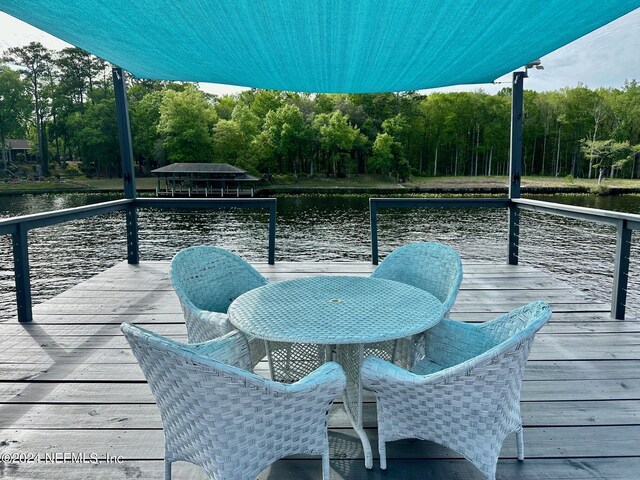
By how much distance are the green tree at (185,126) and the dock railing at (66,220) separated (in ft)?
132

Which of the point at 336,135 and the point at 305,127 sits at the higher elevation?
the point at 305,127

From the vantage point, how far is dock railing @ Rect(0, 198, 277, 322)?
2830 mm

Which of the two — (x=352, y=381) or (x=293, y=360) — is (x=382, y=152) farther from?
(x=352, y=381)

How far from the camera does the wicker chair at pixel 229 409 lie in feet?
3.70

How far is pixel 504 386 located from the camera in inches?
51.7

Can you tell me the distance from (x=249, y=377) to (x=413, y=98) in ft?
151

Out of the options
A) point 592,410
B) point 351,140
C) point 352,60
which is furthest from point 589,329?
point 351,140

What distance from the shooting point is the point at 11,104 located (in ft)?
132

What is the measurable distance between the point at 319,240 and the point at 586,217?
43.0ft

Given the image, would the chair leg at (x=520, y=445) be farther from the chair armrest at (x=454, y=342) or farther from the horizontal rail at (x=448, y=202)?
the horizontal rail at (x=448, y=202)

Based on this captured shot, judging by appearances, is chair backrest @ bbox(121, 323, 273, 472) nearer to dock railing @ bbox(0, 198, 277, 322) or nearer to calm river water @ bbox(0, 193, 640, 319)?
dock railing @ bbox(0, 198, 277, 322)

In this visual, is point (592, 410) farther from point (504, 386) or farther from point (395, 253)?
point (395, 253)

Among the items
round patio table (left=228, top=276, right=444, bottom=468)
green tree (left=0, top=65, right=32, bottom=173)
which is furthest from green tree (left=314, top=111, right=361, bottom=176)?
round patio table (left=228, top=276, right=444, bottom=468)

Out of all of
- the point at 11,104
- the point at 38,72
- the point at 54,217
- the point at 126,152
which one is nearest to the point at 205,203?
the point at 126,152
